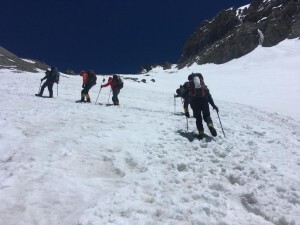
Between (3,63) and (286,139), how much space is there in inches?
2452

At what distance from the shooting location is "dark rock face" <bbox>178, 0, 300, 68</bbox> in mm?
94500

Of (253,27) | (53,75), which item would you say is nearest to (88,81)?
(53,75)

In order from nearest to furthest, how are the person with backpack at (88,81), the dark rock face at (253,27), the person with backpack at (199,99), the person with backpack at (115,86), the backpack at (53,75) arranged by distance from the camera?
1. the person with backpack at (199,99)
2. the person with backpack at (115,86)
3. the person with backpack at (88,81)
4. the backpack at (53,75)
5. the dark rock face at (253,27)

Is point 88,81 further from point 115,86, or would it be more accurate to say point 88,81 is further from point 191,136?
point 191,136

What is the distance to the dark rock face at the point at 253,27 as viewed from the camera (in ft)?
310

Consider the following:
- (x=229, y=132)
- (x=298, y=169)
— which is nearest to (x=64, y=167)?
(x=298, y=169)

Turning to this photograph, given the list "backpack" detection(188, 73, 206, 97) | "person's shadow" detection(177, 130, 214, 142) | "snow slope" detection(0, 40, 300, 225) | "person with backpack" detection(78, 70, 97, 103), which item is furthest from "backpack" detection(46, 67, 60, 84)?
"backpack" detection(188, 73, 206, 97)

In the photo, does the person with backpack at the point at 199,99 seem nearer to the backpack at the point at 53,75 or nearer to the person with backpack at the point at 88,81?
the person with backpack at the point at 88,81

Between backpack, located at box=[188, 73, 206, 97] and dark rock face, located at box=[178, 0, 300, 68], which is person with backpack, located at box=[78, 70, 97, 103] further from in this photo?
dark rock face, located at box=[178, 0, 300, 68]

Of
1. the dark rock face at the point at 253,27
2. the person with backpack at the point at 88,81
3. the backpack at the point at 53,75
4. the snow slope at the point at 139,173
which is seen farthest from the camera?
the dark rock face at the point at 253,27

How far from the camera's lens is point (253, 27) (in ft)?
348

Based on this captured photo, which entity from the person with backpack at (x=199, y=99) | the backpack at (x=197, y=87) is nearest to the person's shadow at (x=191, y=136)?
the person with backpack at (x=199, y=99)

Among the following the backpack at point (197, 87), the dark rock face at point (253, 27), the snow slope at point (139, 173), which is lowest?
the snow slope at point (139, 173)

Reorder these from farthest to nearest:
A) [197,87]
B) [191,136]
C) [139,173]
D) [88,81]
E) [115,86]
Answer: [88,81] → [115,86] → [191,136] → [197,87] → [139,173]
